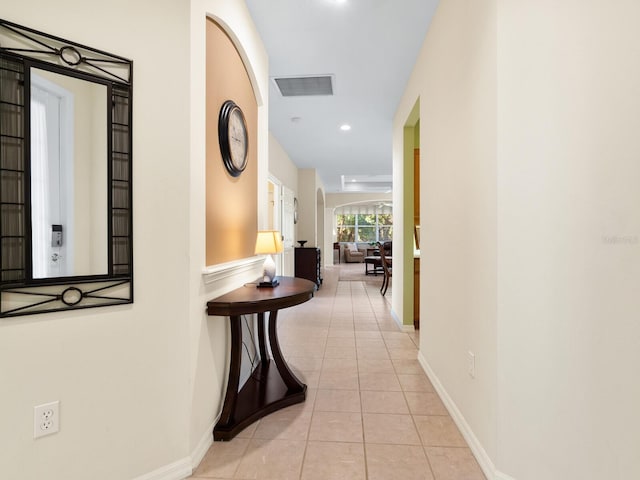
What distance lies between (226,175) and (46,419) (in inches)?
55.9

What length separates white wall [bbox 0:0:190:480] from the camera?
3.77ft

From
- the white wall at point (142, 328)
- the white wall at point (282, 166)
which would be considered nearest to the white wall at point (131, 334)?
the white wall at point (142, 328)

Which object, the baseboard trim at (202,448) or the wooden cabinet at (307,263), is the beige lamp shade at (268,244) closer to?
the baseboard trim at (202,448)

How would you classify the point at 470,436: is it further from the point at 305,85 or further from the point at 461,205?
the point at 305,85

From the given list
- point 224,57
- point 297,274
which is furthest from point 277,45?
point 297,274

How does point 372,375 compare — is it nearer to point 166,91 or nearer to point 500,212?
point 500,212

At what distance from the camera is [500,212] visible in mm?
1408

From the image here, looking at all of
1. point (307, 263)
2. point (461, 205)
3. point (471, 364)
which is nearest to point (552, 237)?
point (461, 205)

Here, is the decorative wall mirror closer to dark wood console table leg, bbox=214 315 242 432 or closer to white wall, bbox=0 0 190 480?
white wall, bbox=0 0 190 480

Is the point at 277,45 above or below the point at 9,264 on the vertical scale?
above

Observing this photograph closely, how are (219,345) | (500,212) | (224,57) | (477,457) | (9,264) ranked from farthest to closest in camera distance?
(224,57), (219,345), (477,457), (500,212), (9,264)

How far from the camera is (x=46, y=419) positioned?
1.18m

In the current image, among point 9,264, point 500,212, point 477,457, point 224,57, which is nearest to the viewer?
point 9,264

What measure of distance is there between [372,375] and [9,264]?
234 cm
